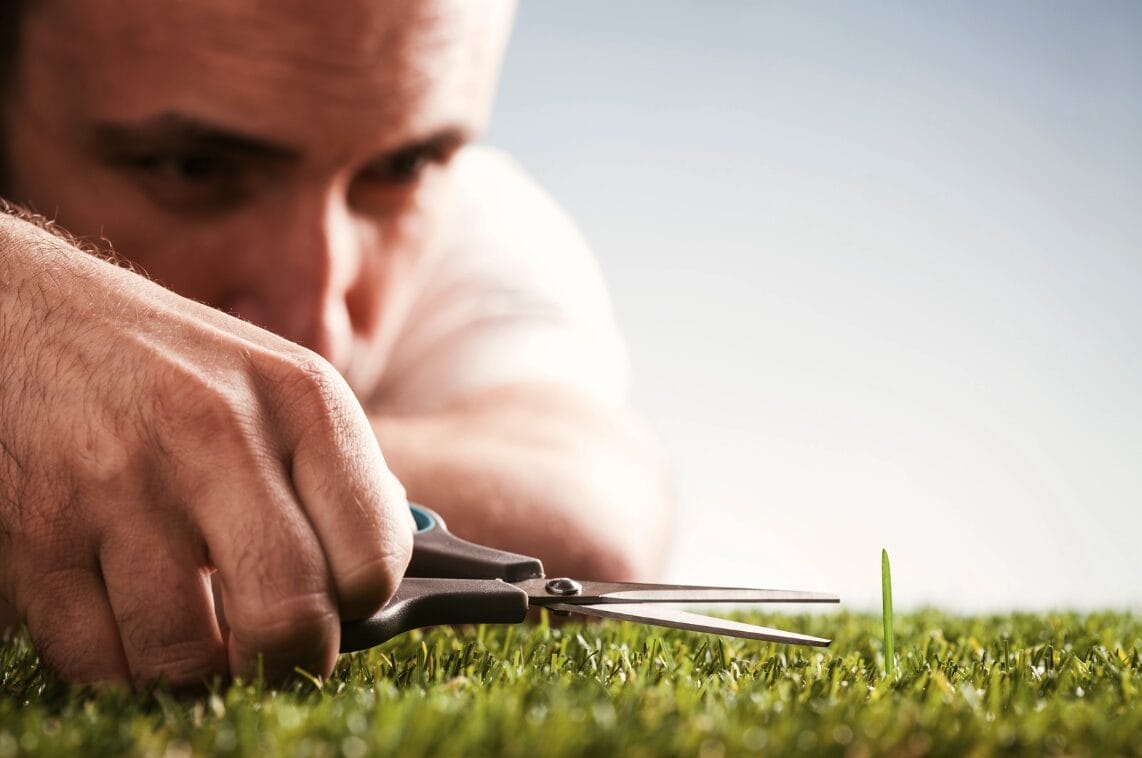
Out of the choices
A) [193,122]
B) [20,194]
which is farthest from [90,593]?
[20,194]

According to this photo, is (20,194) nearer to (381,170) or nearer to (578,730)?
(381,170)

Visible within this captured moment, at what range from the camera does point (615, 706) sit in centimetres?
78

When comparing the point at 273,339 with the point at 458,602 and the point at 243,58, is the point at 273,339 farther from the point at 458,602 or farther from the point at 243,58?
the point at 243,58

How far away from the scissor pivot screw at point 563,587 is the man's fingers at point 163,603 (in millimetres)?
393

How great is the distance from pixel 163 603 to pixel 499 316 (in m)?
2.03

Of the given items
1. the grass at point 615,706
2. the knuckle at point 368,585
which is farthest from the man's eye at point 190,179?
the knuckle at point 368,585

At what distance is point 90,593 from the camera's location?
0.83m

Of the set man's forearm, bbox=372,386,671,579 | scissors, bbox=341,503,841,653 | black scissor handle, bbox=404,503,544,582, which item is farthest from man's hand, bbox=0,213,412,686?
man's forearm, bbox=372,386,671,579

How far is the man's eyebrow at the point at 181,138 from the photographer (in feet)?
6.88

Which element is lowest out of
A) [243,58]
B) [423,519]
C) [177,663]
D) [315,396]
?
[177,663]

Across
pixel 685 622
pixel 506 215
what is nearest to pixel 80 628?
pixel 685 622

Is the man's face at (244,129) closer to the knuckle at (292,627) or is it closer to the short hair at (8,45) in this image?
the short hair at (8,45)

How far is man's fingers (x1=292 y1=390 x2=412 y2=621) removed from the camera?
0.80m

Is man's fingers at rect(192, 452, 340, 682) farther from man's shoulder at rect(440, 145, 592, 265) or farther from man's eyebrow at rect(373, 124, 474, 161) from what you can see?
man's shoulder at rect(440, 145, 592, 265)
